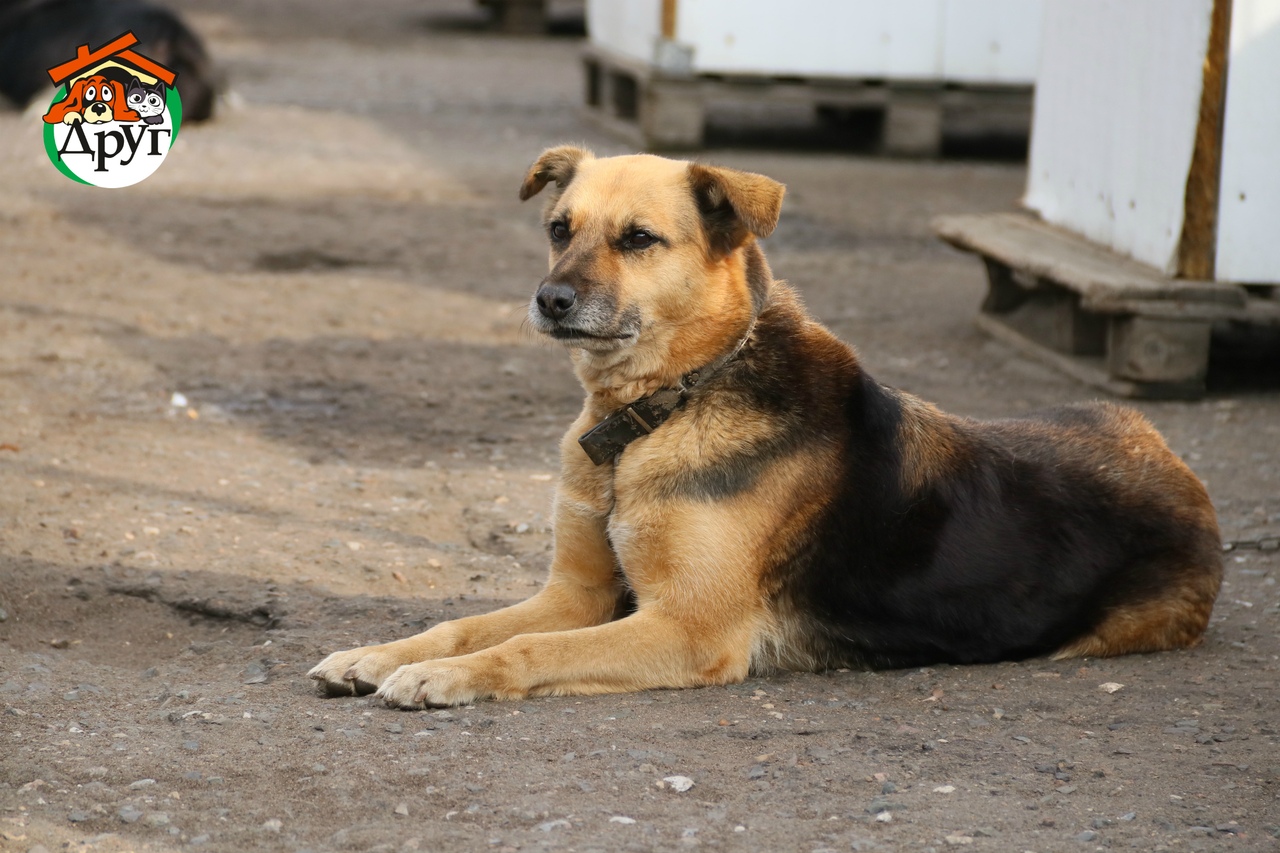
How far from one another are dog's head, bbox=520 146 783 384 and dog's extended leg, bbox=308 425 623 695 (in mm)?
383

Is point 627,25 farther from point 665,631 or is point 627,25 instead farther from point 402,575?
point 665,631

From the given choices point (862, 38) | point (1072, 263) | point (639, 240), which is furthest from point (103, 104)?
point (862, 38)

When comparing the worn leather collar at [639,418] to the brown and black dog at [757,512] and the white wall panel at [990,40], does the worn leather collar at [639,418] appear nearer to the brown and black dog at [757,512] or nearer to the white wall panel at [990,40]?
the brown and black dog at [757,512]

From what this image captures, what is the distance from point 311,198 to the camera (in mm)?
10648

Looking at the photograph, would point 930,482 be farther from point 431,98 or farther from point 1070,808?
point 431,98

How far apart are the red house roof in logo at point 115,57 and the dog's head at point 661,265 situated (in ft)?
24.2

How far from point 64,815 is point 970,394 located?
4997mm

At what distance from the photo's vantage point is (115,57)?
11.4 metres

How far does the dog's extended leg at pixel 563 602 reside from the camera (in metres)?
3.77

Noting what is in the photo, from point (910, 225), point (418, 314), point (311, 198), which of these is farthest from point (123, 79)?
point (910, 225)

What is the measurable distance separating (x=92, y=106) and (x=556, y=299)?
3.97 m

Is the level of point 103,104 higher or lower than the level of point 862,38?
lower

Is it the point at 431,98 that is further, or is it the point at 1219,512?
the point at 431,98

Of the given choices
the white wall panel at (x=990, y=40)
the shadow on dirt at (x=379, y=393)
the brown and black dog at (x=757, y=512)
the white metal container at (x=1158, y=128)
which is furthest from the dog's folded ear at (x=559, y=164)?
the white wall panel at (x=990, y=40)
